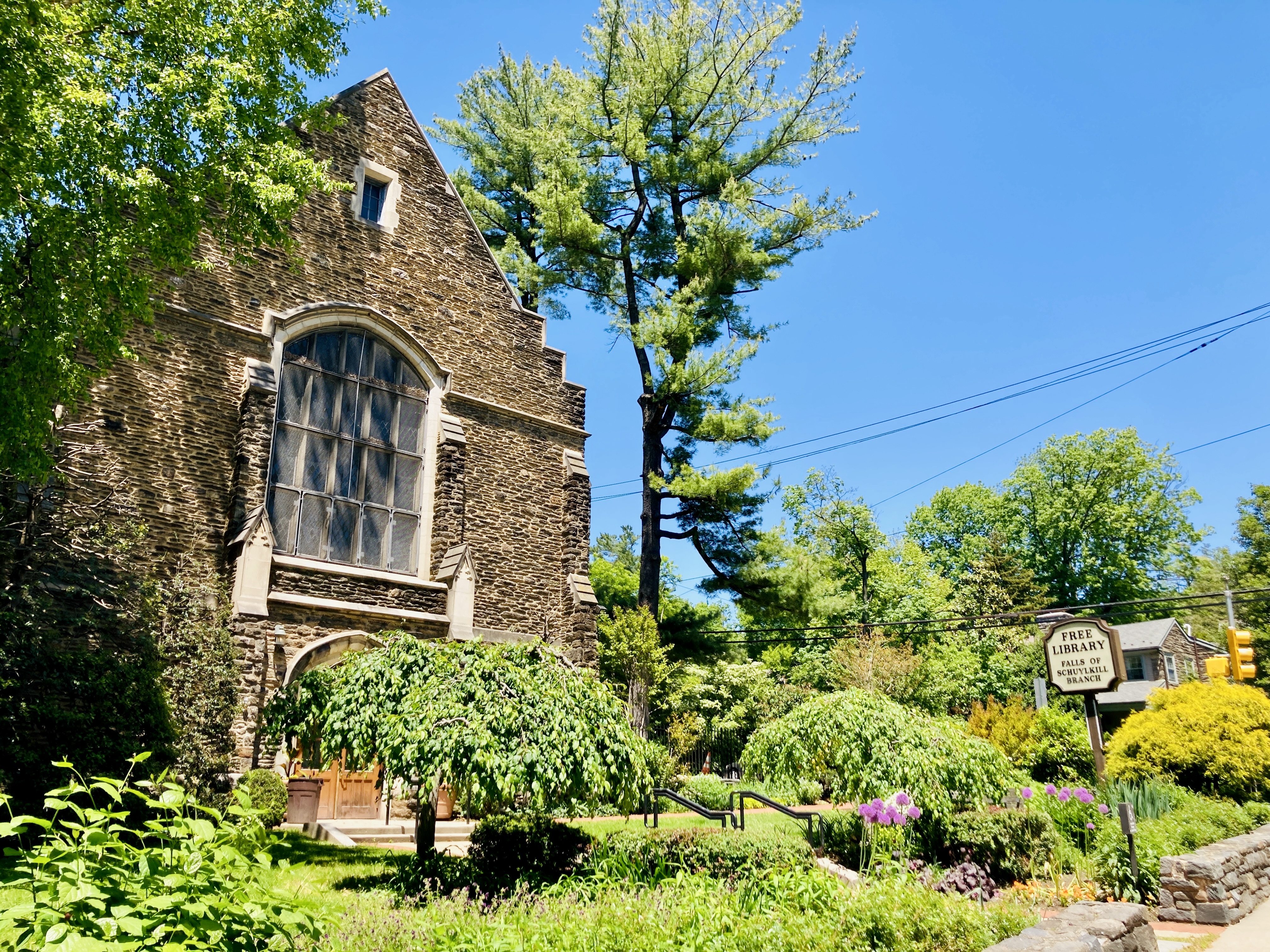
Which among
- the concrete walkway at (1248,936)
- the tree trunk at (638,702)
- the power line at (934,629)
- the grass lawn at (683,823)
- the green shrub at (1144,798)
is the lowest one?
the grass lawn at (683,823)

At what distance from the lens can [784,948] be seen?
18.2 ft

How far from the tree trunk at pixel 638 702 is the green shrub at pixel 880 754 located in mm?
8883

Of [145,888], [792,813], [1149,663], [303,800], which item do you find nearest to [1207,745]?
[792,813]

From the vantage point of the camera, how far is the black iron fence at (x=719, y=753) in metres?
28.7

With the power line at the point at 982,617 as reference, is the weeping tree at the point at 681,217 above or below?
above

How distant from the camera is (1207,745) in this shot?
13609 millimetres

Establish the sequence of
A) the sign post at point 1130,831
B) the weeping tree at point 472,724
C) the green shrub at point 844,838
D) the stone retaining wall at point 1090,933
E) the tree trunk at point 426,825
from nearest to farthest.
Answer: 1. the stone retaining wall at point 1090,933
2. the weeping tree at point 472,724
3. the sign post at point 1130,831
4. the tree trunk at point 426,825
5. the green shrub at point 844,838

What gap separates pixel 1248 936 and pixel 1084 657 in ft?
12.9

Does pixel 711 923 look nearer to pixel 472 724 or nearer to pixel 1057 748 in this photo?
pixel 472 724

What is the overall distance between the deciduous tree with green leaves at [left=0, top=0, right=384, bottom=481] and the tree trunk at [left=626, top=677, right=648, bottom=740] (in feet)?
46.3

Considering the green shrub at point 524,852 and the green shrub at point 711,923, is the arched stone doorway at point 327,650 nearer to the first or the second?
the green shrub at point 524,852

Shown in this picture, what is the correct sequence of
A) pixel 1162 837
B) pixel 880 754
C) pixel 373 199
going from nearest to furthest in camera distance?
1. pixel 1162 837
2. pixel 880 754
3. pixel 373 199

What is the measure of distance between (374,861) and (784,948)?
23.5ft

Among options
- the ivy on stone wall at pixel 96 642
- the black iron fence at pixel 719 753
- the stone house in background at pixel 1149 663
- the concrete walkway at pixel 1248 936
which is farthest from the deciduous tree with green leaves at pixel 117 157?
the stone house in background at pixel 1149 663
